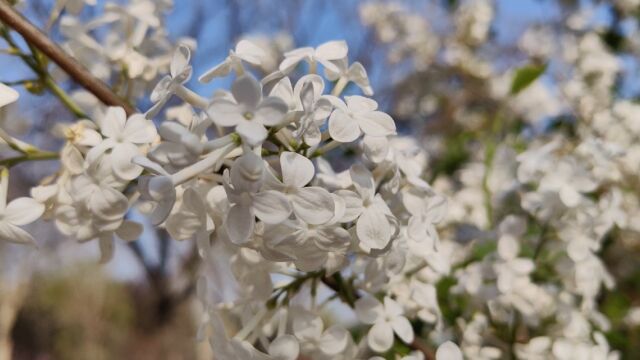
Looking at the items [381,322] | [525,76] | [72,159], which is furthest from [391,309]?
[525,76]

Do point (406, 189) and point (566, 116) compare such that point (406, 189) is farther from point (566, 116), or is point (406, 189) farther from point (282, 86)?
point (566, 116)

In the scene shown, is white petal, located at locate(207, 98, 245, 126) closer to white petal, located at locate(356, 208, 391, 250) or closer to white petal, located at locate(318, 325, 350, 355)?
white petal, located at locate(356, 208, 391, 250)

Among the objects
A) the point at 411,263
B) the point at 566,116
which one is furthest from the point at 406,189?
the point at 566,116

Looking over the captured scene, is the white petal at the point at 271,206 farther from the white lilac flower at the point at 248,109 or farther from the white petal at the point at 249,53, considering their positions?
the white petal at the point at 249,53

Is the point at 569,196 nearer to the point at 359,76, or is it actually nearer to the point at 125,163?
the point at 359,76

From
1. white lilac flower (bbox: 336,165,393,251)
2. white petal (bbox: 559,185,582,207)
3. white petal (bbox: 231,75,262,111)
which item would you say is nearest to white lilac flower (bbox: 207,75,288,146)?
white petal (bbox: 231,75,262,111)

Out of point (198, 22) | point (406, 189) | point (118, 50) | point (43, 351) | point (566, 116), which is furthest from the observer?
point (43, 351)

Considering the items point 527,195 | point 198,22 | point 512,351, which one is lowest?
point 198,22

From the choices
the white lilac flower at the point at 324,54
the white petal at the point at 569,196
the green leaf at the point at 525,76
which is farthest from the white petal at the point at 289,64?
the green leaf at the point at 525,76
